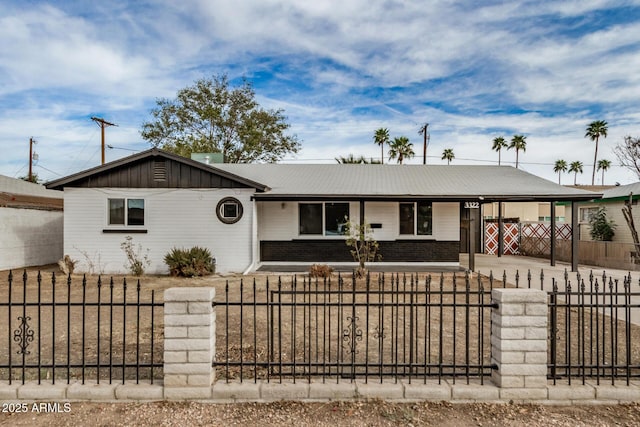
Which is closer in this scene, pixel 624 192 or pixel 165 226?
pixel 165 226

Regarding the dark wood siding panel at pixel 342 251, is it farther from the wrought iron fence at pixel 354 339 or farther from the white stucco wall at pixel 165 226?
the wrought iron fence at pixel 354 339

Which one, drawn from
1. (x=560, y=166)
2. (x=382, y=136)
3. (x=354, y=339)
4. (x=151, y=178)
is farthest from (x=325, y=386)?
(x=560, y=166)

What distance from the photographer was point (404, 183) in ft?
46.3

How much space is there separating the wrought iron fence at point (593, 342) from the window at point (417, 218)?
636cm

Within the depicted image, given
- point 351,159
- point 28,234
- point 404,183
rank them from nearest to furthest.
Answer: point 404,183 < point 28,234 < point 351,159

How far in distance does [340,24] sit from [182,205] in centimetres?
832

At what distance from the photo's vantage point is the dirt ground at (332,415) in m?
3.23

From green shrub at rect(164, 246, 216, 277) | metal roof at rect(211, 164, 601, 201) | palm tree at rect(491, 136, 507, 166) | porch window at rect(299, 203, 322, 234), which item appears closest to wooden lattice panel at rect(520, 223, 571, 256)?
metal roof at rect(211, 164, 601, 201)

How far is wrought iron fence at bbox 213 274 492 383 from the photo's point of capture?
12.2ft

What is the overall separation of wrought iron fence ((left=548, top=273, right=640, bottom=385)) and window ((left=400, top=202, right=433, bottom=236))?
636 cm

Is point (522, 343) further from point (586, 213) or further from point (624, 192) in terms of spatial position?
point (586, 213)

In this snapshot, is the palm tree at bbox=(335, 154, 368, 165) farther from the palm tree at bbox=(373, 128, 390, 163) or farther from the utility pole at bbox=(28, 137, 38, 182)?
the utility pole at bbox=(28, 137, 38, 182)

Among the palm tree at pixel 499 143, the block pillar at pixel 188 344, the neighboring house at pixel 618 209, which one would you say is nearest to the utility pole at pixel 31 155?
the block pillar at pixel 188 344

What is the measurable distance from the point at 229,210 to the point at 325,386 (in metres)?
9.43
